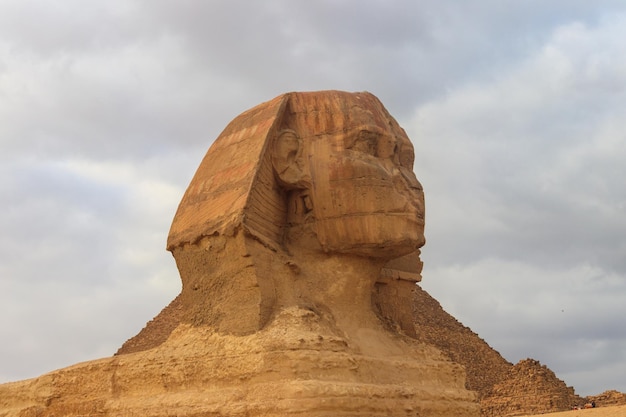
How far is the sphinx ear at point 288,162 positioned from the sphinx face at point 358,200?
75 mm

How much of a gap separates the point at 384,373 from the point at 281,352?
37.2 inches

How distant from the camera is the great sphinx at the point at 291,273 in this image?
25.6 ft

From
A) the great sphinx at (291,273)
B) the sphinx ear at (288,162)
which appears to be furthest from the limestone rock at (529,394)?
the sphinx ear at (288,162)

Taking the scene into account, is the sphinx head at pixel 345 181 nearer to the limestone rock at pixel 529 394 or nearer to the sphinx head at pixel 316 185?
the sphinx head at pixel 316 185

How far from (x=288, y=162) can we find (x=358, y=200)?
24.9 inches

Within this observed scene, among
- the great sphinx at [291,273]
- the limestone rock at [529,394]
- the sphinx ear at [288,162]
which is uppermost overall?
the limestone rock at [529,394]

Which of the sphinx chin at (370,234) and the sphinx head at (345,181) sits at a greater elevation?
the sphinx head at (345,181)

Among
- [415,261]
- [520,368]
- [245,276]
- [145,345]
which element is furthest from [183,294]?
[145,345]

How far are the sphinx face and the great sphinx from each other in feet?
0.04

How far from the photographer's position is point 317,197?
28.0 ft

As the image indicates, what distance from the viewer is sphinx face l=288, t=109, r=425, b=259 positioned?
8.45 meters

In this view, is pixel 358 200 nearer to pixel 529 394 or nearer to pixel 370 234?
pixel 370 234

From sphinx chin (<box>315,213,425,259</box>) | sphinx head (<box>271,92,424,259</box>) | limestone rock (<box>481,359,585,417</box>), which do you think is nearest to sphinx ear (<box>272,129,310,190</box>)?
sphinx head (<box>271,92,424,259</box>)

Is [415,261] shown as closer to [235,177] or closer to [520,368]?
[235,177]
